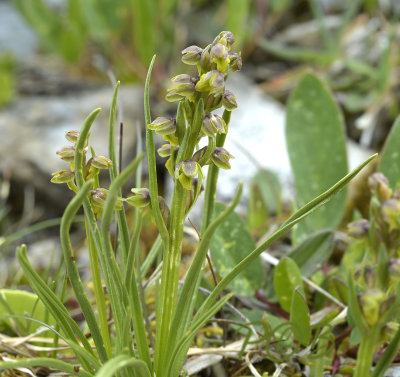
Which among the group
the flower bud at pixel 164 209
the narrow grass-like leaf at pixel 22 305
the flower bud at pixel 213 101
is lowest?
the narrow grass-like leaf at pixel 22 305

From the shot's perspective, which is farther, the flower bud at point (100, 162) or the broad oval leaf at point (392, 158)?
the broad oval leaf at point (392, 158)

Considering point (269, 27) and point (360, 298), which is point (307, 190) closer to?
point (360, 298)

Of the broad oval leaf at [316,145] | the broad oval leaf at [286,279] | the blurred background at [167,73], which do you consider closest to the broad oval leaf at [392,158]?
the broad oval leaf at [316,145]

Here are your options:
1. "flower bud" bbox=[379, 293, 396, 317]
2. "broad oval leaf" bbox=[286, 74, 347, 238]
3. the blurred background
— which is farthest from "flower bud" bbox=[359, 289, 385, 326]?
the blurred background

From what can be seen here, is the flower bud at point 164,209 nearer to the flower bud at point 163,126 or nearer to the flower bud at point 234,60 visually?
the flower bud at point 163,126

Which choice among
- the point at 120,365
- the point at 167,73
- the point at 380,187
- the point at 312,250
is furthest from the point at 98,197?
the point at 167,73

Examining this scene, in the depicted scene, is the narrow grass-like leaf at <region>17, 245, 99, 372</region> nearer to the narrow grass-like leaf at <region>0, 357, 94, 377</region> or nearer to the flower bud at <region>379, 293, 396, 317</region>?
the narrow grass-like leaf at <region>0, 357, 94, 377</region>

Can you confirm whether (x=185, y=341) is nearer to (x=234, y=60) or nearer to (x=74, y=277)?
(x=74, y=277)

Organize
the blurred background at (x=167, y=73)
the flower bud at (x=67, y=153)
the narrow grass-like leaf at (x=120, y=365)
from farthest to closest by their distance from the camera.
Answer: the blurred background at (x=167, y=73), the flower bud at (x=67, y=153), the narrow grass-like leaf at (x=120, y=365)
